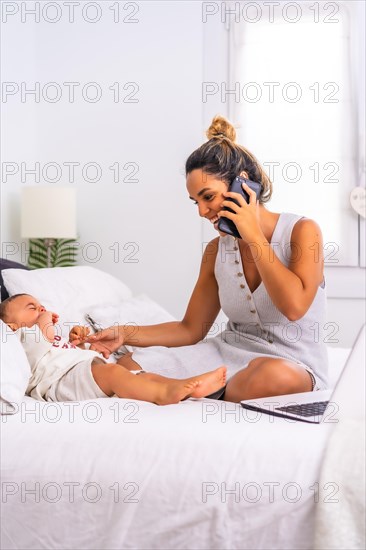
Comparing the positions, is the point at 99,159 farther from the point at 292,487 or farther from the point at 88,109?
the point at 292,487

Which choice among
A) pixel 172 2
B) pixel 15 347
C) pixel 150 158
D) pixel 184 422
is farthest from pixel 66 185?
pixel 184 422

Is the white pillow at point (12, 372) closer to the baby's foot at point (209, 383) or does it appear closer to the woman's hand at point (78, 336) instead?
the woman's hand at point (78, 336)

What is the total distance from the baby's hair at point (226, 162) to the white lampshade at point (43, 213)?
5.66ft

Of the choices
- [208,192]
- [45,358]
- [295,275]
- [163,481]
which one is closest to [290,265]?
[295,275]

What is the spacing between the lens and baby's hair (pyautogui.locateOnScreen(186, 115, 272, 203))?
2.04 m

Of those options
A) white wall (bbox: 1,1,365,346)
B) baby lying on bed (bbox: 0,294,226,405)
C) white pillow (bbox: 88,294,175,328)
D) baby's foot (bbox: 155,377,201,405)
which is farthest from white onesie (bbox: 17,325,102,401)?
white wall (bbox: 1,1,365,346)

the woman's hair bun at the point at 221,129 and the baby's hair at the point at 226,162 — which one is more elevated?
the woman's hair bun at the point at 221,129

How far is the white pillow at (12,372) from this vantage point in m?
1.62

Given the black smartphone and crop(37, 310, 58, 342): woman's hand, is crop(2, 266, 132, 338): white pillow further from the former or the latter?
the black smartphone

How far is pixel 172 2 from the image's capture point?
4.11 meters

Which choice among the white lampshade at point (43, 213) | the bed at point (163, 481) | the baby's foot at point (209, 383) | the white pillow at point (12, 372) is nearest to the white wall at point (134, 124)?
the white lampshade at point (43, 213)

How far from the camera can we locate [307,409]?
161cm

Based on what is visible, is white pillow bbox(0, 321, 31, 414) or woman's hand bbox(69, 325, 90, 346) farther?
woman's hand bbox(69, 325, 90, 346)

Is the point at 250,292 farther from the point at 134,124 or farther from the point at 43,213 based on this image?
the point at 134,124
